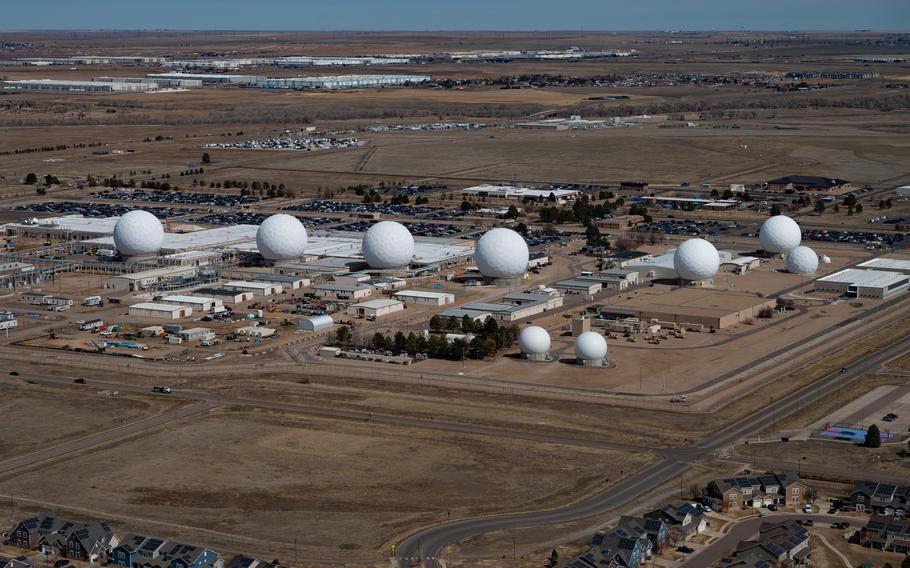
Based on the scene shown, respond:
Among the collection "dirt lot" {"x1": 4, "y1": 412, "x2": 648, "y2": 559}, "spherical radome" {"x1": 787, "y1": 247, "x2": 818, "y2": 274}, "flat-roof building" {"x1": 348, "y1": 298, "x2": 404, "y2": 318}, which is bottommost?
"dirt lot" {"x1": 4, "y1": 412, "x2": 648, "y2": 559}

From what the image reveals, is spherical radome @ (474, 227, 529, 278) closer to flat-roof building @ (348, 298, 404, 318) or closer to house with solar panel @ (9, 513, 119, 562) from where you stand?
flat-roof building @ (348, 298, 404, 318)

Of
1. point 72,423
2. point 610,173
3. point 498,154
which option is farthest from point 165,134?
point 72,423

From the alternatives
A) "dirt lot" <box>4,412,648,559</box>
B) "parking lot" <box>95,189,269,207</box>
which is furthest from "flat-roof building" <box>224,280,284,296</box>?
"parking lot" <box>95,189,269,207</box>

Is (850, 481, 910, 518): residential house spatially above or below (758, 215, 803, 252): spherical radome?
below

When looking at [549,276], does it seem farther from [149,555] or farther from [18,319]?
[149,555]

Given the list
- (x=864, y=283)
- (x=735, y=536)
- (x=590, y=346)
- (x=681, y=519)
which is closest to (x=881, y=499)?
(x=735, y=536)

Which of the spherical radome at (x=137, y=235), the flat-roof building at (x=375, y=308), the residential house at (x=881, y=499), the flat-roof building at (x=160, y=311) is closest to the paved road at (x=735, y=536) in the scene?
Result: the residential house at (x=881, y=499)

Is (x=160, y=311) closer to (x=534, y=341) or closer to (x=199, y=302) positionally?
(x=199, y=302)
